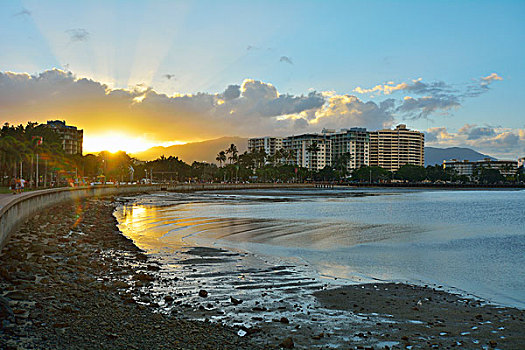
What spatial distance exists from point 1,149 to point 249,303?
75160mm

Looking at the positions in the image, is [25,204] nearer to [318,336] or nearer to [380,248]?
[380,248]

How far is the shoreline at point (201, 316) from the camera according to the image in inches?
320

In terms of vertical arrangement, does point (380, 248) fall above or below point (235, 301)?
below

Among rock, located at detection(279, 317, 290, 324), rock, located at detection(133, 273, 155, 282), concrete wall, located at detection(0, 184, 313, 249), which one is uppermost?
concrete wall, located at detection(0, 184, 313, 249)

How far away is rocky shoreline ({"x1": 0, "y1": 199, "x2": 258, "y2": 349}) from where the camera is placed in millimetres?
7887

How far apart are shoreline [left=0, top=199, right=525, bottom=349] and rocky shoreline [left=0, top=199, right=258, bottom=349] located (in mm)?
21

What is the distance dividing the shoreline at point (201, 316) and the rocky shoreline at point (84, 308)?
2 centimetres

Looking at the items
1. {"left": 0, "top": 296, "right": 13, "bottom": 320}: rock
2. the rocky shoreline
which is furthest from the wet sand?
{"left": 0, "top": 296, "right": 13, "bottom": 320}: rock

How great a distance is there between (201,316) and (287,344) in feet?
7.91

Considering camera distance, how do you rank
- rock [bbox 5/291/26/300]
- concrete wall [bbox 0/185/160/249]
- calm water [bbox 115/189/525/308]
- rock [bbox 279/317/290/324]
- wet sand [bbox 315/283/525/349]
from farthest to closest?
concrete wall [bbox 0/185/160/249] → calm water [bbox 115/189/525/308] → rock [bbox 5/291/26/300] → rock [bbox 279/317/290/324] → wet sand [bbox 315/283/525/349]

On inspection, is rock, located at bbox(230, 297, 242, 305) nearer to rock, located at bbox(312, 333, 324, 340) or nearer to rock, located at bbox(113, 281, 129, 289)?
rock, located at bbox(312, 333, 324, 340)

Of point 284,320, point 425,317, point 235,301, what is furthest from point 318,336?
point 425,317

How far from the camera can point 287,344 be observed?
796 centimetres

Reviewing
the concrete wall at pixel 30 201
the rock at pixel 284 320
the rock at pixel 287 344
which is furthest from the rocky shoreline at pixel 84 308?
the concrete wall at pixel 30 201
